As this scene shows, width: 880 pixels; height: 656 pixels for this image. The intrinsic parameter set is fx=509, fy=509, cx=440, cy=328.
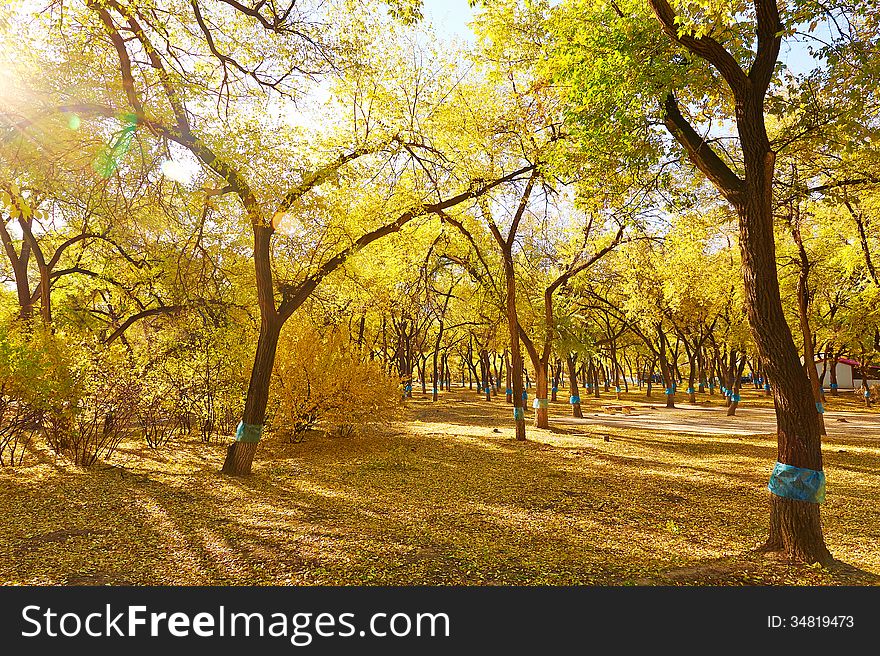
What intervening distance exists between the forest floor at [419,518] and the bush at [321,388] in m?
0.61

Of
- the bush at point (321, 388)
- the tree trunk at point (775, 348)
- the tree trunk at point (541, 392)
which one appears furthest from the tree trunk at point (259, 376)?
the tree trunk at point (541, 392)

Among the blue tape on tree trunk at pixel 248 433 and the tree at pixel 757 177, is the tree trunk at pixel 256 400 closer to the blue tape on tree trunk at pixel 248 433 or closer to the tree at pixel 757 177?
the blue tape on tree trunk at pixel 248 433

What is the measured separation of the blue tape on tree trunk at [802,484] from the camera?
4.32 metres

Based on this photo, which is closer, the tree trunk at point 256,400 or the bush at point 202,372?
the tree trunk at point 256,400

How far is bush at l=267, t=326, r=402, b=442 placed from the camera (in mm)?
10656

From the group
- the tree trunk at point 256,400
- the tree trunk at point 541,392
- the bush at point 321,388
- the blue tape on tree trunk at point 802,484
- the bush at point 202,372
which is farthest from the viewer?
Result: the tree trunk at point 541,392

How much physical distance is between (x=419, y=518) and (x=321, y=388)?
574 cm

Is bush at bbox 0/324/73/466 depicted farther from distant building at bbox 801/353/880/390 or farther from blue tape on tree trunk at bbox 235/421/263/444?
distant building at bbox 801/353/880/390

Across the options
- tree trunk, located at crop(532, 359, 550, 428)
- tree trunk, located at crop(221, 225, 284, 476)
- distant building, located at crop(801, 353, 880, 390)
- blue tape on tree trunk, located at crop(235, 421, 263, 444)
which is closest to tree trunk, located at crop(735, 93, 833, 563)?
tree trunk, located at crop(221, 225, 284, 476)

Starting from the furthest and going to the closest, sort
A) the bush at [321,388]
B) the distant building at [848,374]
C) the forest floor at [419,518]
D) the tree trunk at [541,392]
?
1. the distant building at [848,374]
2. the tree trunk at [541,392]
3. the bush at [321,388]
4. the forest floor at [419,518]

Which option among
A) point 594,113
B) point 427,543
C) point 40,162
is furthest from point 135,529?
point 594,113

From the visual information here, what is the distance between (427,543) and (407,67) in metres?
7.49

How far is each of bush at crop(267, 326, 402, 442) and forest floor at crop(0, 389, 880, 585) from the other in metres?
0.61

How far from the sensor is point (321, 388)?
10.9m
